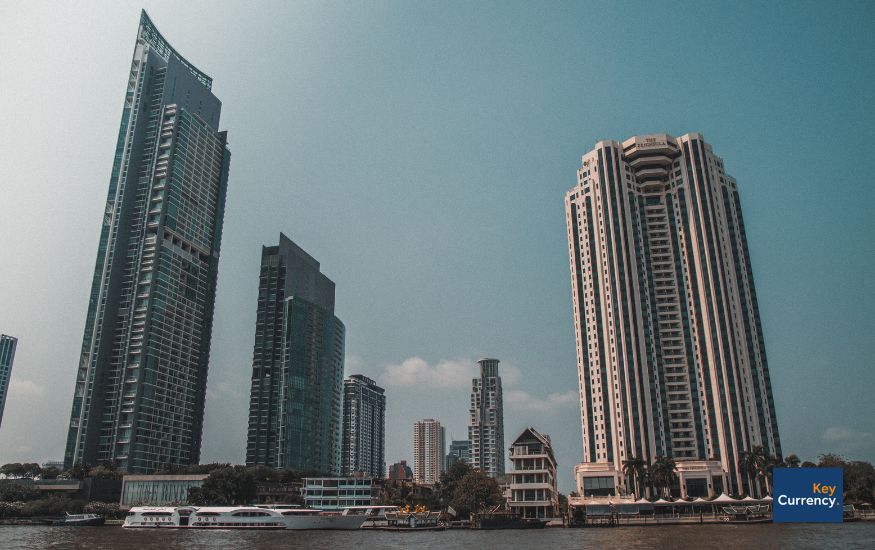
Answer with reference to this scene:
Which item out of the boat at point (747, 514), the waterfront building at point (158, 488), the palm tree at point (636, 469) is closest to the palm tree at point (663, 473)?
the palm tree at point (636, 469)

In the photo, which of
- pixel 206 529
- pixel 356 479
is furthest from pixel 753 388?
pixel 206 529

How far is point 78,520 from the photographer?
13862 centimetres

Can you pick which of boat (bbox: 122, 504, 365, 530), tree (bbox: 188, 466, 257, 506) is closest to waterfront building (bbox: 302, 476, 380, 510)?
tree (bbox: 188, 466, 257, 506)

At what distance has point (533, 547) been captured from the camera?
74.9 metres

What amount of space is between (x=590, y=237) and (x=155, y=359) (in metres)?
136

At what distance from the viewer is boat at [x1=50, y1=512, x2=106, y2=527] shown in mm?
134750

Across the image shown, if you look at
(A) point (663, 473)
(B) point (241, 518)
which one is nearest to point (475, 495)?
(A) point (663, 473)

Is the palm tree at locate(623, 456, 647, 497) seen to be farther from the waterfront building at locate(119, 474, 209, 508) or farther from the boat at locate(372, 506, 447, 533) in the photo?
the waterfront building at locate(119, 474, 209, 508)

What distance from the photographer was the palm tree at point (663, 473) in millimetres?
144250

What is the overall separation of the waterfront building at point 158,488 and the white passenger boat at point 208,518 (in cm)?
3962

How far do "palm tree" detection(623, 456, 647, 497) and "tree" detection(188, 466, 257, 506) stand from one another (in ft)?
296

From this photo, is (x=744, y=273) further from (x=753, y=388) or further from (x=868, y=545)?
(x=868, y=545)

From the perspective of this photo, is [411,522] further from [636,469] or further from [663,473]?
[663,473]

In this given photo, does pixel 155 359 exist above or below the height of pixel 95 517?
above
